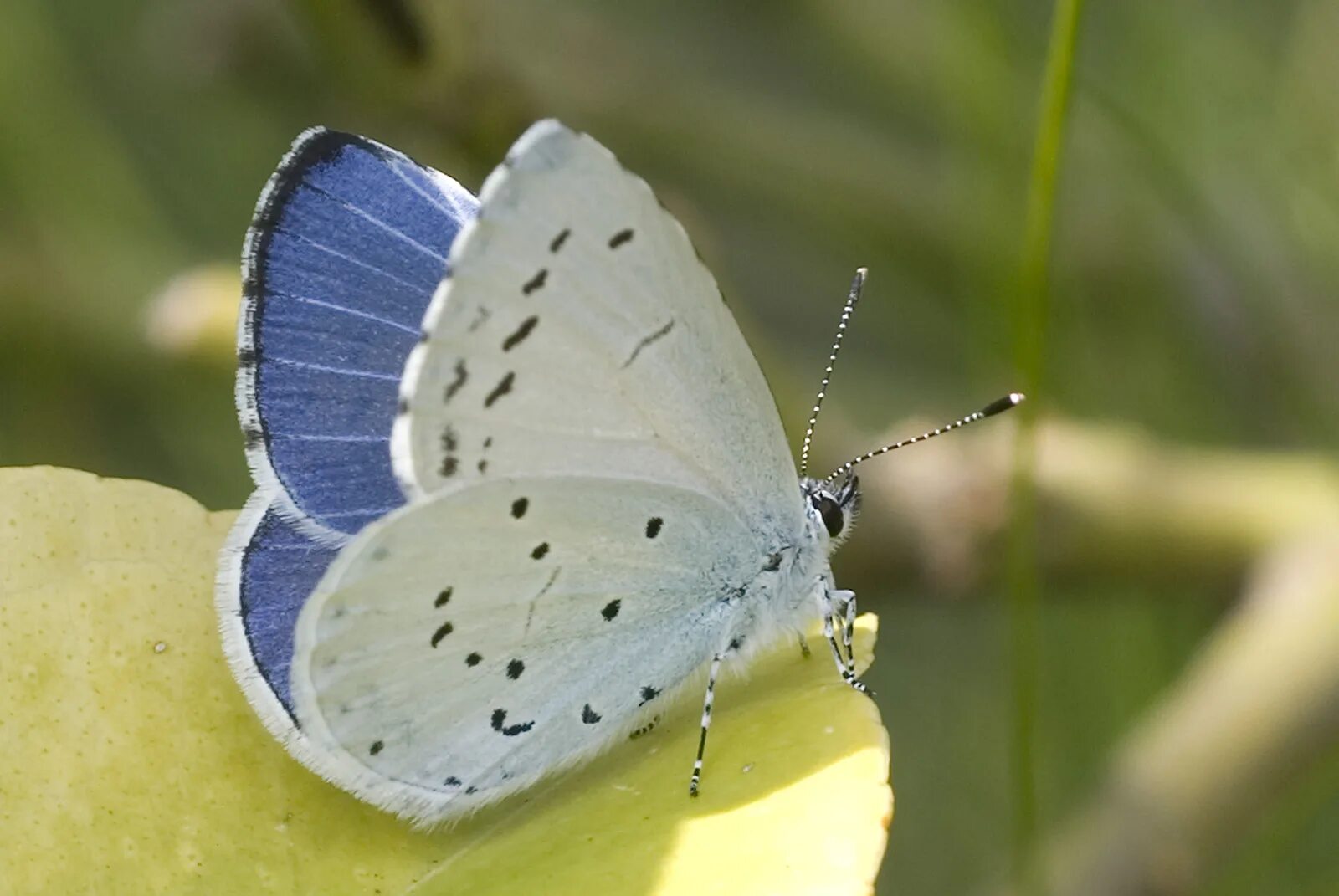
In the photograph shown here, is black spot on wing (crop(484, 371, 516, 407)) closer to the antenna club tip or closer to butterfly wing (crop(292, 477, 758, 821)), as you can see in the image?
butterfly wing (crop(292, 477, 758, 821))

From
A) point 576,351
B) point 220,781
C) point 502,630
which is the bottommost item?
point 220,781

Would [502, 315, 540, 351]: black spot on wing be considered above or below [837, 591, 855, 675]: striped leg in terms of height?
above

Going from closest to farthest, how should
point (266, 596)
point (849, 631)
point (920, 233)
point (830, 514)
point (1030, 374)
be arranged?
point (266, 596)
point (849, 631)
point (830, 514)
point (1030, 374)
point (920, 233)

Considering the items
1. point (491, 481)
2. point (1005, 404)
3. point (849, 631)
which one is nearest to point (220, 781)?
point (491, 481)

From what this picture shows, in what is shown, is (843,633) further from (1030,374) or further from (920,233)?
(920,233)

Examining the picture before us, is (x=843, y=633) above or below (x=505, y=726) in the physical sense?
above

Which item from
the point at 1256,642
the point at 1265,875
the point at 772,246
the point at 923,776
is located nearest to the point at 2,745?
the point at 1256,642

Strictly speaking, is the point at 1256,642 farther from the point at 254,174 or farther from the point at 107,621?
the point at 254,174

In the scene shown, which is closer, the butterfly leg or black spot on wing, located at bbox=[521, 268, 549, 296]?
black spot on wing, located at bbox=[521, 268, 549, 296]

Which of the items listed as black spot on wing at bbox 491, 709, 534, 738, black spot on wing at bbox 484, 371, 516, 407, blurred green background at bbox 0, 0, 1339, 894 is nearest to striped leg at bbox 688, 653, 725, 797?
black spot on wing at bbox 491, 709, 534, 738
